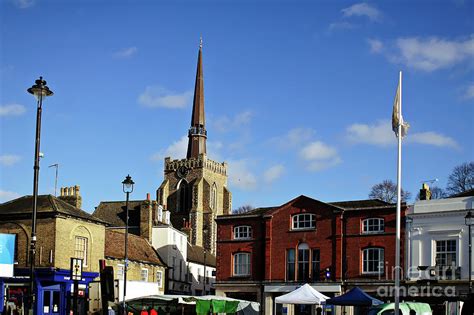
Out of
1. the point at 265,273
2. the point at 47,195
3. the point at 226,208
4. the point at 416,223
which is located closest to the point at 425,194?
the point at 416,223

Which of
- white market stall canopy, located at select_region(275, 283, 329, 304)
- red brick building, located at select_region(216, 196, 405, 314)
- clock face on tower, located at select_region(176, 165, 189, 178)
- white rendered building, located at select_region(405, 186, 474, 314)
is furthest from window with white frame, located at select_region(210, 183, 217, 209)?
white market stall canopy, located at select_region(275, 283, 329, 304)

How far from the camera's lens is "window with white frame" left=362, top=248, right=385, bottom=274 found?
47438 millimetres

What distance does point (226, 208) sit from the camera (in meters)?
113

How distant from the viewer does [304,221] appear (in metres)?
50.9

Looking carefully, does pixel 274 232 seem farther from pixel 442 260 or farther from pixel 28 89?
pixel 28 89

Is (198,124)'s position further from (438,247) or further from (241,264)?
(438,247)

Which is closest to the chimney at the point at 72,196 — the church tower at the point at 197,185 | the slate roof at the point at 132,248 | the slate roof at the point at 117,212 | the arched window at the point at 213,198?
the slate roof at the point at 132,248

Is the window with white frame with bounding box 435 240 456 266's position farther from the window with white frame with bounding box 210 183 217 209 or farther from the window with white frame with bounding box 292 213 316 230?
the window with white frame with bounding box 210 183 217 209

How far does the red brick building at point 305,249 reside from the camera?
157 ft

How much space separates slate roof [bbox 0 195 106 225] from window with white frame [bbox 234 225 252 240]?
11005 mm

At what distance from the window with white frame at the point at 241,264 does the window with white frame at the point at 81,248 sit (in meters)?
11.6

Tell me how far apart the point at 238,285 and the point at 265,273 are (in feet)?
7.60

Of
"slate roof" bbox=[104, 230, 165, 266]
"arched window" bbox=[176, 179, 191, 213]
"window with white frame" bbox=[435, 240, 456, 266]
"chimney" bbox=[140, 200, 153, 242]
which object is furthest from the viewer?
"arched window" bbox=[176, 179, 191, 213]

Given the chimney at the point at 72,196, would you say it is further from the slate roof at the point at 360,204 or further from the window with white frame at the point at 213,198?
the window with white frame at the point at 213,198
